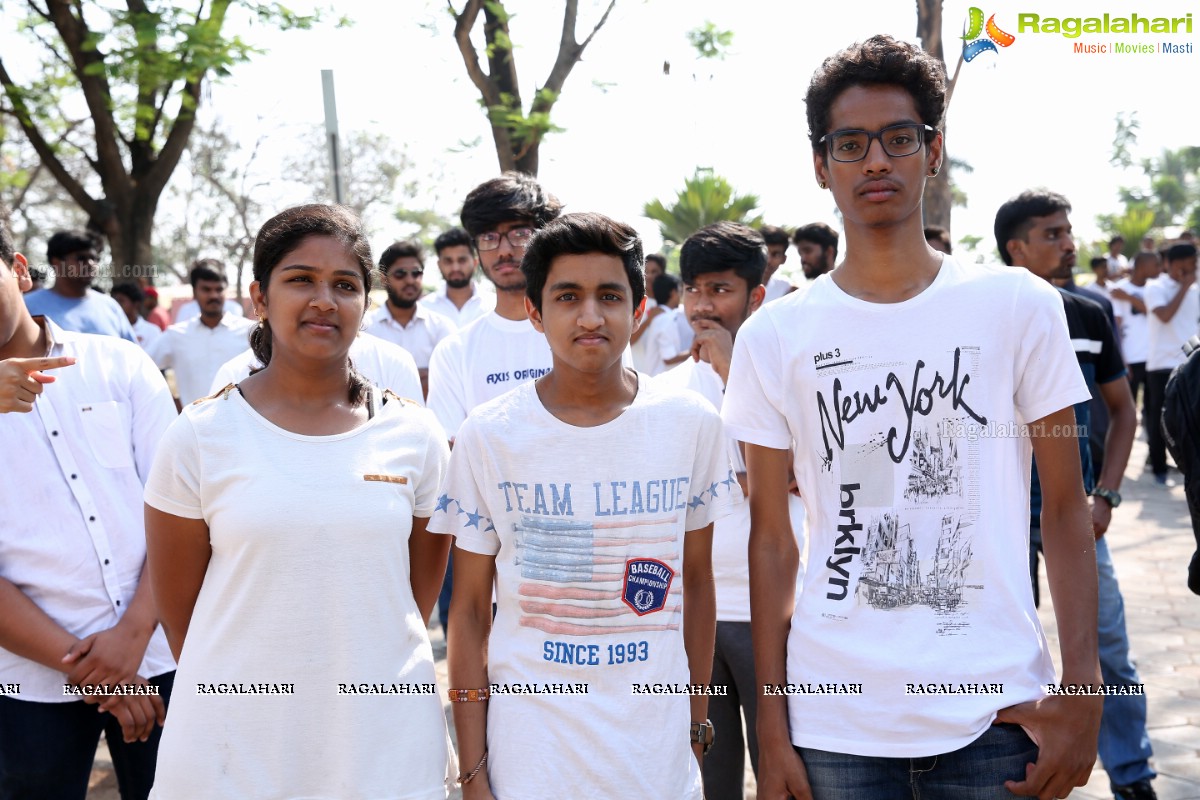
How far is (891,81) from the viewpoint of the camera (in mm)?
2344

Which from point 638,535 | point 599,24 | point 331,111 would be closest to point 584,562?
point 638,535

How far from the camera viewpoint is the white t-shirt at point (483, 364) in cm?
392

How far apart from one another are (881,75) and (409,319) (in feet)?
18.6

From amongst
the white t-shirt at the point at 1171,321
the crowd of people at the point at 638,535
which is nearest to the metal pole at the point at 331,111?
the crowd of people at the point at 638,535

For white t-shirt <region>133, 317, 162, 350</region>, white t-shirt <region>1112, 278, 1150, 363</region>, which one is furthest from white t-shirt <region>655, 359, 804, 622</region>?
white t-shirt <region>1112, 278, 1150, 363</region>

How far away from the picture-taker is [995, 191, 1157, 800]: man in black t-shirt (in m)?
4.01

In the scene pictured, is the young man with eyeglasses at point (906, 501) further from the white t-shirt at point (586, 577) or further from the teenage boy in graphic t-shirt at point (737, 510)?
the teenage boy in graphic t-shirt at point (737, 510)

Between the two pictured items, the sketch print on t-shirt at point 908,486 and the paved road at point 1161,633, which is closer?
the sketch print on t-shirt at point 908,486

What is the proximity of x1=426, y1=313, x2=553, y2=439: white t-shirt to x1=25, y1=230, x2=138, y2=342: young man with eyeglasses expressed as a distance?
326 cm

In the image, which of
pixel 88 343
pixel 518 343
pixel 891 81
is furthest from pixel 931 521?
pixel 88 343

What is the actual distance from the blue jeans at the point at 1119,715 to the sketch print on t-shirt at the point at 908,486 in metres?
1.97

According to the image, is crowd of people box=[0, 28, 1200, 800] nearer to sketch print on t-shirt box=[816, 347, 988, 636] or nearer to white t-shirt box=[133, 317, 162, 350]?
sketch print on t-shirt box=[816, 347, 988, 636]

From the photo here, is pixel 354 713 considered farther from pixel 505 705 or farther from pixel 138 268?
pixel 138 268

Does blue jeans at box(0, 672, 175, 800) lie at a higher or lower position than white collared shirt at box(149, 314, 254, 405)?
lower
